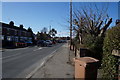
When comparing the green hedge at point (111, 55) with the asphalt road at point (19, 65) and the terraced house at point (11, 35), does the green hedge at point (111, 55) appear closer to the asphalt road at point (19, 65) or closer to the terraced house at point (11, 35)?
the asphalt road at point (19, 65)

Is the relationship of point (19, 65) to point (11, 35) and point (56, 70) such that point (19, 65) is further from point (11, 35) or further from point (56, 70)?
point (11, 35)

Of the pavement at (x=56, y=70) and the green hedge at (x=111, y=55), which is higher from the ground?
the green hedge at (x=111, y=55)

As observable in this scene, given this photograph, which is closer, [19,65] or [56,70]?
[56,70]

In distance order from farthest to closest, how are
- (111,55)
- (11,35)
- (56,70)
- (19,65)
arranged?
(11,35), (19,65), (56,70), (111,55)

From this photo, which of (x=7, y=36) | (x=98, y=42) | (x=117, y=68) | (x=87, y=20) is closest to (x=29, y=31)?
(x=7, y=36)

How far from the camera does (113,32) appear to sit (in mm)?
4379

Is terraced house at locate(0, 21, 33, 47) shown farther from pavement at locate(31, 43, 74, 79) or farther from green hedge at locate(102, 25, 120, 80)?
green hedge at locate(102, 25, 120, 80)

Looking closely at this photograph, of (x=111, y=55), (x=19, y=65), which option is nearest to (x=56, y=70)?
(x=19, y=65)

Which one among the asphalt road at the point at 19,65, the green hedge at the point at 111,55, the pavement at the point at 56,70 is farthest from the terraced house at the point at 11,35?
the green hedge at the point at 111,55

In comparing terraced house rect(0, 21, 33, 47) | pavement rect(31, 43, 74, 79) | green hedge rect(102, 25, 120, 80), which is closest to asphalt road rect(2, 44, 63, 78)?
pavement rect(31, 43, 74, 79)

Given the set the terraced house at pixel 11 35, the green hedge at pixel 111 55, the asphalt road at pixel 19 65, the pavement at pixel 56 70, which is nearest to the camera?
the green hedge at pixel 111 55

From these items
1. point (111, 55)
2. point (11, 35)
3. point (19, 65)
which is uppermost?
point (11, 35)

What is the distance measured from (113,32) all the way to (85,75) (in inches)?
67.5

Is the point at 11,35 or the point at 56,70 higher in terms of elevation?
the point at 11,35
